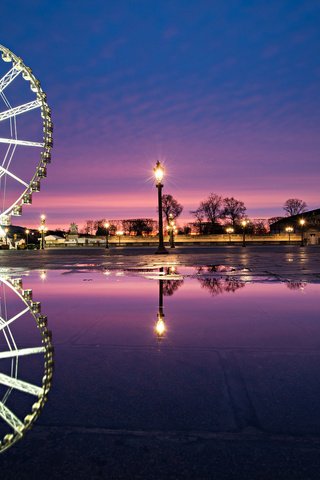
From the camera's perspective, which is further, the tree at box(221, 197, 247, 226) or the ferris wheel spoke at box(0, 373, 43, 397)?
the tree at box(221, 197, 247, 226)

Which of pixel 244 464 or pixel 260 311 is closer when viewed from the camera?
pixel 244 464

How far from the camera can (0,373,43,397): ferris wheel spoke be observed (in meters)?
2.99

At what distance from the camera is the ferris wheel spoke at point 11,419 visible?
245 cm

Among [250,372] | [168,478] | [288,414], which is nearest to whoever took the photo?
[168,478]

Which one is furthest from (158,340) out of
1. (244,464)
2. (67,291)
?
(67,291)

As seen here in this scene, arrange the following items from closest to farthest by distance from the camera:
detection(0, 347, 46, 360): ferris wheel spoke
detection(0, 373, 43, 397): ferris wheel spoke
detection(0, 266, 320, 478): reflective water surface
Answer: detection(0, 266, 320, 478): reflective water surface < detection(0, 373, 43, 397): ferris wheel spoke < detection(0, 347, 46, 360): ferris wheel spoke

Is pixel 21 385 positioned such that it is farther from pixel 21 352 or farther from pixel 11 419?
pixel 21 352

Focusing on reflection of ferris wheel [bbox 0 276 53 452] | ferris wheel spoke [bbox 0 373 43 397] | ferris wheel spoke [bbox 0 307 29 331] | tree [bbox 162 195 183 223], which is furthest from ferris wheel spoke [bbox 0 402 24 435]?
tree [bbox 162 195 183 223]

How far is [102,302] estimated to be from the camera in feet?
24.4

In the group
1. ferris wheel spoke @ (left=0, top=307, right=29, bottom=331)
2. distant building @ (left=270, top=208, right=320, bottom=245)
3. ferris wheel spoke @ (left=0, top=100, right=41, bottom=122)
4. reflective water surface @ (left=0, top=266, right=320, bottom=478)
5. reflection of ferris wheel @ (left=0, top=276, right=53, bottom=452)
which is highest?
ferris wheel spoke @ (left=0, top=100, right=41, bottom=122)

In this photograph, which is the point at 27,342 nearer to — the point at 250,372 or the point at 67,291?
the point at 250,372

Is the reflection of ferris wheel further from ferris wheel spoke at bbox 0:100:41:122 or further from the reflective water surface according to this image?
ferris wheel spoke at bbox 0:100:41:122

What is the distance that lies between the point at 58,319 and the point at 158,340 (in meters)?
1.83

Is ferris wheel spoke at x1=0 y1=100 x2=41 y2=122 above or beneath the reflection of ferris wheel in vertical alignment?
above
